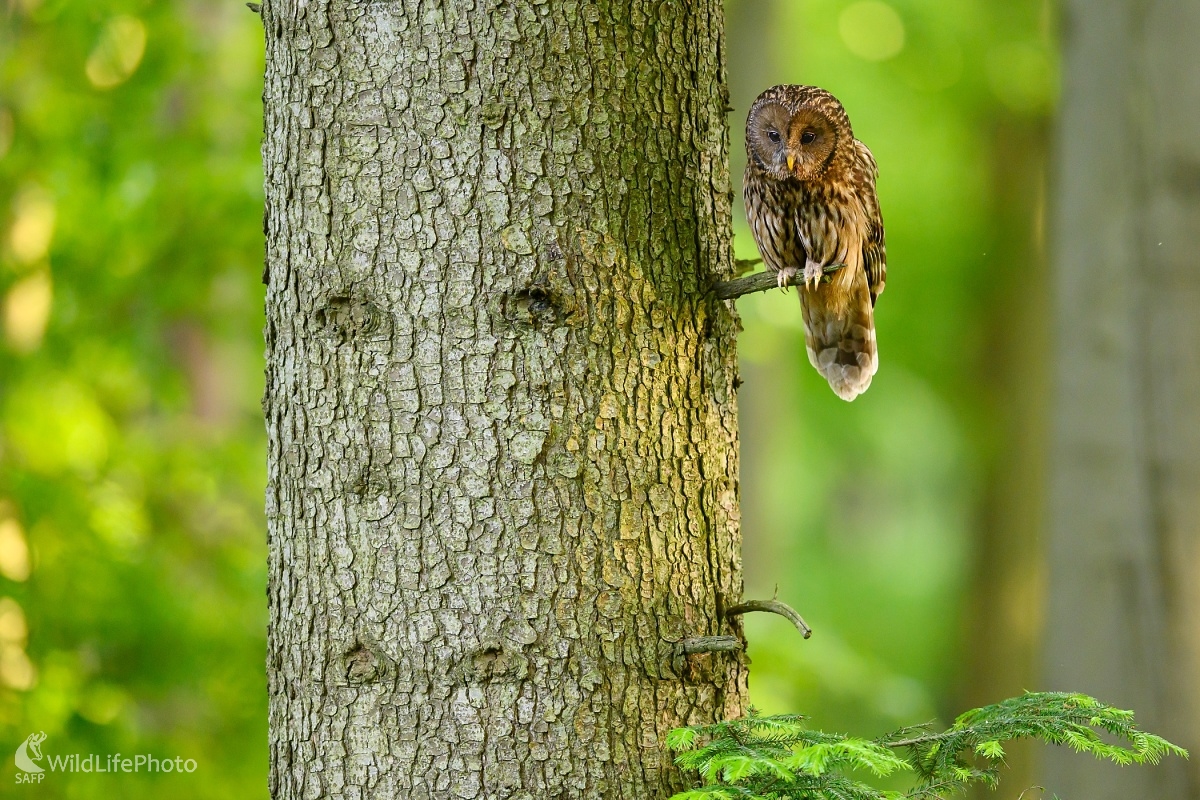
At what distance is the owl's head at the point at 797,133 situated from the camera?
8.65 feet

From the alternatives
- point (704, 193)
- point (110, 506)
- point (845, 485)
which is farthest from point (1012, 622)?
point (845, 485)

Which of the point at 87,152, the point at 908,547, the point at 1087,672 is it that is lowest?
the point at 908,547

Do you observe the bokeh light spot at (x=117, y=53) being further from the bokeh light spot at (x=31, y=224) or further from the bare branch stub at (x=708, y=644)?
the bare branch stub at (x=708, y=644)

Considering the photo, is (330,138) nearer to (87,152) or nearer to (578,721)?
(578,721)

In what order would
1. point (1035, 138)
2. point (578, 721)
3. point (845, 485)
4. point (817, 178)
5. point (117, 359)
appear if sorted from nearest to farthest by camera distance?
1. point (578, 721)
2. point (817, 178)
3. point (117, 359)
4. point (1035, 138)
5. point (845, 485)

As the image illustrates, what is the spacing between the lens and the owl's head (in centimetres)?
264

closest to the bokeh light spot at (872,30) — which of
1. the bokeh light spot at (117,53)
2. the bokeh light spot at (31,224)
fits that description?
the bokeh light spot at (117,53)

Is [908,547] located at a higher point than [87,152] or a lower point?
lower

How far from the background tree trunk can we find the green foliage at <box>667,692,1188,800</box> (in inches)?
91.9

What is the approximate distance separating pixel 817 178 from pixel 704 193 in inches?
22.9

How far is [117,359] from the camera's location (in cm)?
491

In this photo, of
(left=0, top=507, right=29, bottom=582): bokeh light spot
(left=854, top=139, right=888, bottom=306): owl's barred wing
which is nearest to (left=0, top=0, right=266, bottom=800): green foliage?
(left=0, top=507, right=29, bottom=582): bokeh light spot

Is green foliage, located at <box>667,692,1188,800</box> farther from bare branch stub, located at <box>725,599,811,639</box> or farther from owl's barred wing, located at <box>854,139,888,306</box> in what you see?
owl's barred wing, located at <box>854,139,888,306</box>

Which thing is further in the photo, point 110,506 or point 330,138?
point 110,506
